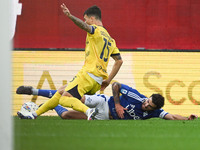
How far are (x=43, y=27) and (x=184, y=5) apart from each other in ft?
10.9

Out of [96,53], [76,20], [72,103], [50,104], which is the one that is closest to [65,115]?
[50,104]

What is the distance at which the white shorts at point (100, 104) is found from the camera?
8.43 metres

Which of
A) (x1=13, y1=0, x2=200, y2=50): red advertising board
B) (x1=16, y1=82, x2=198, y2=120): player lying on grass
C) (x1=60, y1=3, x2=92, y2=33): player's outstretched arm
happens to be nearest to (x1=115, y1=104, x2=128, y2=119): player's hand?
(x1=16, y1=82, x2=198, y2=120): player lying on grass

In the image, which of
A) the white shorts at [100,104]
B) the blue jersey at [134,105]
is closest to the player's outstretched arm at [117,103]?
the blue jersey at [134,105]

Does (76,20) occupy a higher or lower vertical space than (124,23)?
higher

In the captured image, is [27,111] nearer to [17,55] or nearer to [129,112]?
[129,112]

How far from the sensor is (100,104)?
848 centimetres

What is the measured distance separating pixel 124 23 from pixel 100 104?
3648 millimetres

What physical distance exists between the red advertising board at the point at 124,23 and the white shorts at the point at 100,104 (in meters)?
3.11

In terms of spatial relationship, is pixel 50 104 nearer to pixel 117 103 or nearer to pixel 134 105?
pixel 117 103

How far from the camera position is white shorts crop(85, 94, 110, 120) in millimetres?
8425

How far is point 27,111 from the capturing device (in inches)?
313

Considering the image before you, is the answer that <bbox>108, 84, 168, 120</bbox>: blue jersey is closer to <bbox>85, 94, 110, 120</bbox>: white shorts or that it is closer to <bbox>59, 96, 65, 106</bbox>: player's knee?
<bbox>85, 94, 110, 120</bbox>: white shorts

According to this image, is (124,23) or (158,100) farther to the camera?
(124,23)
